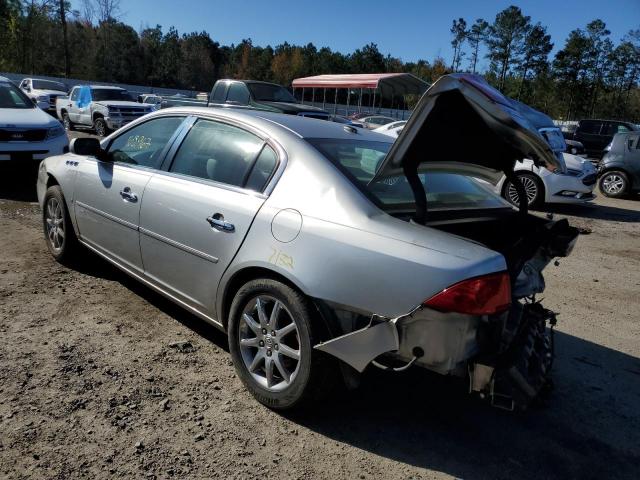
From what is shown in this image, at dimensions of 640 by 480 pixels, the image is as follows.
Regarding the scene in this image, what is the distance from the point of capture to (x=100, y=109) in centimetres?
1578

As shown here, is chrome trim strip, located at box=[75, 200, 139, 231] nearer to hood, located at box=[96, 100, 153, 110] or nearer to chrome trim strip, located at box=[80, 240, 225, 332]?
chrome trim strip, located at box=[80, 240, 225, 332]

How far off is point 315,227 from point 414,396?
4.24ft

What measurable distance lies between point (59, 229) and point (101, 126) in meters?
12.5

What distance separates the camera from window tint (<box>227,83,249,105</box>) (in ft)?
44.6

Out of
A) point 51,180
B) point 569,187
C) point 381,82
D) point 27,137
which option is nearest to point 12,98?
point 27,137

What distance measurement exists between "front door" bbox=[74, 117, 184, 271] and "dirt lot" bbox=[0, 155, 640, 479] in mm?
495

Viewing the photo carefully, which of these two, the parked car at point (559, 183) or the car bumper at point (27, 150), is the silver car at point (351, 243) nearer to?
the car bumper at point (27, 150)

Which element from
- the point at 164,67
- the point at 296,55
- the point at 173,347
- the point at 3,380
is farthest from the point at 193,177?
the point at 296,55

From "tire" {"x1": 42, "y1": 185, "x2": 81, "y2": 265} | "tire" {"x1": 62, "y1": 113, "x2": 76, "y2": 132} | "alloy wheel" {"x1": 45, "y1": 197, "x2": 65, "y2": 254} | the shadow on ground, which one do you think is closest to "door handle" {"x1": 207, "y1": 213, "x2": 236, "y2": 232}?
the shadow on ground

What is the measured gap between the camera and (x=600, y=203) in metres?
12.1

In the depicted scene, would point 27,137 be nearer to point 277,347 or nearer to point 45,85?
point 277,347

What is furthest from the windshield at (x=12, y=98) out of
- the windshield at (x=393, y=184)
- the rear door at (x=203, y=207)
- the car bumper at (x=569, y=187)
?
the car bumper at (x=569, y=187)

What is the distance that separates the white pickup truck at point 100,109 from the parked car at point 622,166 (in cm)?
1293

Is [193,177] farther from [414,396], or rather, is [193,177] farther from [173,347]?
[414,396]
